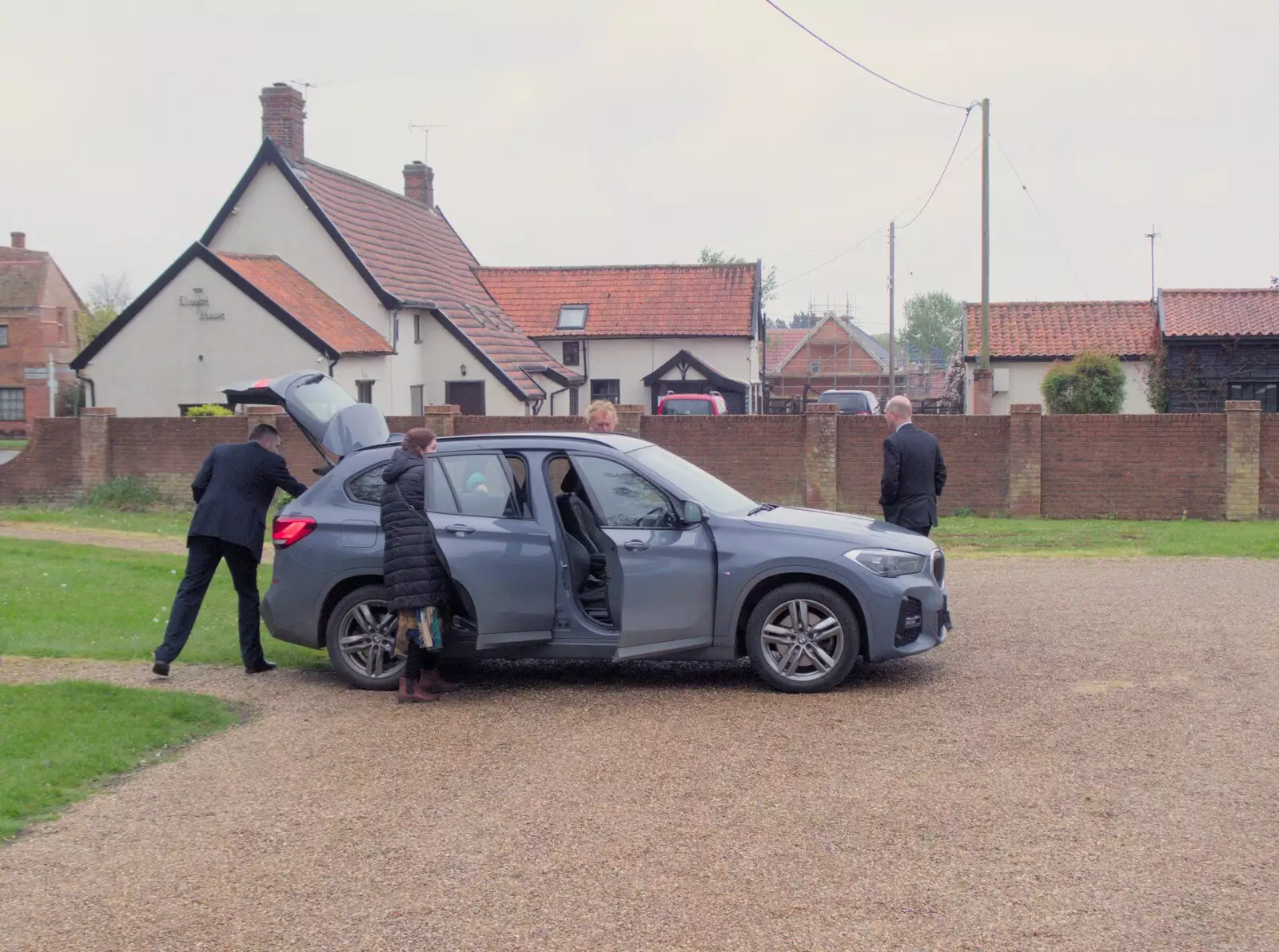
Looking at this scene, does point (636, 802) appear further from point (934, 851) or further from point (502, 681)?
point (502, 681)

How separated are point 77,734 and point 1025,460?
17073 mm

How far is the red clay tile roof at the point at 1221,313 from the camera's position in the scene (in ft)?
125

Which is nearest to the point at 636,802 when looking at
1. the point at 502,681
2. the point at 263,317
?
the point at 502,681

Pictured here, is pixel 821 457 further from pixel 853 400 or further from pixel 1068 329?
pixel 1068 329

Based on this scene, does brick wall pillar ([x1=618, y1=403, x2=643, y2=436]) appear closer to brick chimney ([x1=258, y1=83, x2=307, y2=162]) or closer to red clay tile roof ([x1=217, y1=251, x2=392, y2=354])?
red clay tile roof ([x1=217, y1=251, x2=392, y2=354])

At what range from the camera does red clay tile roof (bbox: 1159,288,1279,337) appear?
38.2 metres

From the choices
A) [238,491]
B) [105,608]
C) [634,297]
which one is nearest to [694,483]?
[238,491]

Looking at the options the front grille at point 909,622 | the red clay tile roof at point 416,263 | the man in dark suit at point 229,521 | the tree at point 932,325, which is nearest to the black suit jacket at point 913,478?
the front grille at point 909,622

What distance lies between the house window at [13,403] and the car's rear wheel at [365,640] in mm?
62070

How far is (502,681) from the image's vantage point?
30.7 ft

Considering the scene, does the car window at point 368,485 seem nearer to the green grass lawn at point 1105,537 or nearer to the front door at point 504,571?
the front door at point 504,571

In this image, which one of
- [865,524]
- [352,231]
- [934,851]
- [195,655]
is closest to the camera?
[934,851]

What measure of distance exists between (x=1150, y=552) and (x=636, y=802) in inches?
506

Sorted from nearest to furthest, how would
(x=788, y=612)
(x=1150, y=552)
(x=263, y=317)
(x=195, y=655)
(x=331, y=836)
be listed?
(x=331, y=836), (x=788, y=612), (x=195, y=655), (x=1150, y=552), (x=263, y=317)
